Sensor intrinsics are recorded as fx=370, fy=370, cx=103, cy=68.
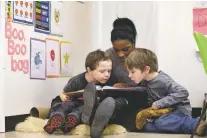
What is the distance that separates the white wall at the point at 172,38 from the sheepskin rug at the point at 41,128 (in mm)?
724

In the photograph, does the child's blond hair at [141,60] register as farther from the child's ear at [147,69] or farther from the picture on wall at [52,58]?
the picture on wall at [52,58]

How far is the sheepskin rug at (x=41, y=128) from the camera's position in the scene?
5.88 ft

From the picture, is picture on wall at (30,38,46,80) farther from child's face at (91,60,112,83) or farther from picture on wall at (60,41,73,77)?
child's face at (91,60,112,83)

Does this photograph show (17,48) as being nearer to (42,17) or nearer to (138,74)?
(42,17)

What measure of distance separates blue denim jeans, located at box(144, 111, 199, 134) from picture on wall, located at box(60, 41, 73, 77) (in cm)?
83

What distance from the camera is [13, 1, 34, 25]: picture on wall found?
80.3 inches

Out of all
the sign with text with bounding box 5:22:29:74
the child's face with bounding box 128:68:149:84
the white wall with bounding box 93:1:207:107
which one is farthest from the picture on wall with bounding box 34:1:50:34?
the child's face with bounding box 128:68:149:84

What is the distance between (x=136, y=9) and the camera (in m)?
2.53

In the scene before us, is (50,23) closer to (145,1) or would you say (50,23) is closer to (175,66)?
(145,1)

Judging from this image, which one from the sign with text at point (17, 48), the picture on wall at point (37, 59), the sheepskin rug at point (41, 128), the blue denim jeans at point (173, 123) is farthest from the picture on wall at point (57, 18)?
the blue denim jeans at point (173, 123)

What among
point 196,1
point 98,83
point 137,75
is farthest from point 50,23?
point 196,1

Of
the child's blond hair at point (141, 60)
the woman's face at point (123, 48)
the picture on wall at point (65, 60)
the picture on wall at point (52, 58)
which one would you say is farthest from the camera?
the picture on wall at point (65, 60)

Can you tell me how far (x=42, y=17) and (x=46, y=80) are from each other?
15.3 inches

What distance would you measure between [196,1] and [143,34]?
401 millimetres
